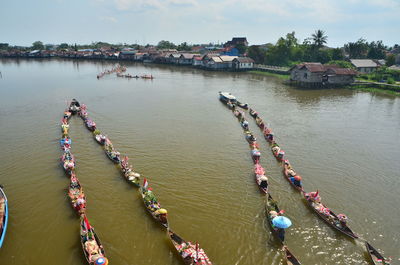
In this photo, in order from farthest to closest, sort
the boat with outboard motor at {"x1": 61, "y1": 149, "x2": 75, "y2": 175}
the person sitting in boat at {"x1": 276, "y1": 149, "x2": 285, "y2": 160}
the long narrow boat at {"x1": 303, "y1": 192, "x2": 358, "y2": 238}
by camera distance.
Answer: the person sitting in boat at {"x1": 276, "y1": 149, "x2": 285, "y2": 160}, the boat with outboard motor at {"x1": 61, "y1": 149, "x2": 75, "y2": 175}, the long narrow boat at {"x1": 303, "y1": 192, "x2": 358, "y2": 238}

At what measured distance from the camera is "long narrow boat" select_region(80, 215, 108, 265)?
51.2 feet

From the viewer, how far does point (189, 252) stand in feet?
53.4

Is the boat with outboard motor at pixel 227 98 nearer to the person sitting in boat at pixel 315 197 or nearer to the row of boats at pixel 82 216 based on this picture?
the row of boats at pixel 82 216

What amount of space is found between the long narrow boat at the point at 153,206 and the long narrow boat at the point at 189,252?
1.78 m

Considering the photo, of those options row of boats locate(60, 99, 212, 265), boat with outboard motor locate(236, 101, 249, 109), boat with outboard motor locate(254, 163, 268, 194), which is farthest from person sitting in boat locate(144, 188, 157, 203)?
boat with outboard motor locate(236, 101, 249, 109)

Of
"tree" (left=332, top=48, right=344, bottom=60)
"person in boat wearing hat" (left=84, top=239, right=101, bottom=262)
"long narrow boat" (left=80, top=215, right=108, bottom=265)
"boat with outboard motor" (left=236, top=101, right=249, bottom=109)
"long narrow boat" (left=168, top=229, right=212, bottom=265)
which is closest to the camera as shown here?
"long narrow boat" (left=80, top=215, right=108, bottom=265)

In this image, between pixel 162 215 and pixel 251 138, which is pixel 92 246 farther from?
pixel 251 138

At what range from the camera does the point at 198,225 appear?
19.8 metres

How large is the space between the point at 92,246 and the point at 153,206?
509cm

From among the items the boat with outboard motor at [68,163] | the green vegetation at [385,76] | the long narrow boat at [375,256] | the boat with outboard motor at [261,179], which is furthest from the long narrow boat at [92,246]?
the green vegetation at [385,76]

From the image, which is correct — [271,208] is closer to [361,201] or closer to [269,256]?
[269,256]

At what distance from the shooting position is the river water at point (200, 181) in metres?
17.8

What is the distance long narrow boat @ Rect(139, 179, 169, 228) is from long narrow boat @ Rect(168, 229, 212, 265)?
1.78 meters

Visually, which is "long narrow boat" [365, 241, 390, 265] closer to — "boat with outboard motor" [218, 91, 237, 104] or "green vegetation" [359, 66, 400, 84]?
"boat with outboard motor" [218, 91, 237, 104]
